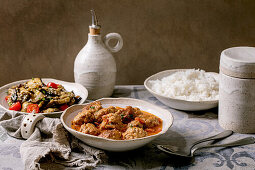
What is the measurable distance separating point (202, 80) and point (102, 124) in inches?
28.3

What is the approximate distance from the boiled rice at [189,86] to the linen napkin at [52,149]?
0.62 metres

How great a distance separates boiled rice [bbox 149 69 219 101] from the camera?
177cm

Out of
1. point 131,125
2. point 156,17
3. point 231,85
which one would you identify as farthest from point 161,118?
point 156,17

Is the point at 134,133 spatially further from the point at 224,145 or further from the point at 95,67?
the point at 95,67

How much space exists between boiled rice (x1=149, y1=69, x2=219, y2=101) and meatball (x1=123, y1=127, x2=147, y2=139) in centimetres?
50

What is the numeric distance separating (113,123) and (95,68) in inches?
22.9

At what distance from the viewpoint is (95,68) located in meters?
1.92

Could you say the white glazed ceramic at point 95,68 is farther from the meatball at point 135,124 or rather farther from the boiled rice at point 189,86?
the meatball at point 135,124

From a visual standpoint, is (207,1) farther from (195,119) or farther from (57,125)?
(57,125)

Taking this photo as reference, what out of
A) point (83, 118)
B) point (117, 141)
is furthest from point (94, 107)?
point (117, 141)

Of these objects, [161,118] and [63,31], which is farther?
[63,31]

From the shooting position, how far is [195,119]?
171 cm

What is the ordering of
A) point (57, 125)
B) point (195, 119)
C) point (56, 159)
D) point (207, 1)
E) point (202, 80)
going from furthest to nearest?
point (207, 1)
point (202, 80)
point (195, 119)
point (57, 125)
point (56, 159)

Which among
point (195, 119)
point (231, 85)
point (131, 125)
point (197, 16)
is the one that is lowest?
point (195, 119)
